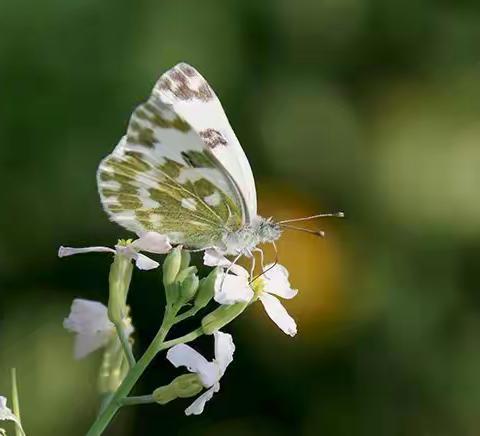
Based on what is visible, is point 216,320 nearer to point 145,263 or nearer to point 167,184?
point 145,263

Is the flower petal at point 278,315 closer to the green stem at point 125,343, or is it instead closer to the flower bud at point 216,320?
the flower bud at point 216,320

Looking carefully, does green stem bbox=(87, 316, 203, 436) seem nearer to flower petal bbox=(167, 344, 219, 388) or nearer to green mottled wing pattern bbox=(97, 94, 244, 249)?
flower petal bbox=(167, 344, 219, 388)

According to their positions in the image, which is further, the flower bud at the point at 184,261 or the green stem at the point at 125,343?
the flower bud at the point at 184,261

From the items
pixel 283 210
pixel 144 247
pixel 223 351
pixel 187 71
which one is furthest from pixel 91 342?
pixel 283 210

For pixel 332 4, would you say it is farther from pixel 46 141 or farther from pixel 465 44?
pixel 46 141

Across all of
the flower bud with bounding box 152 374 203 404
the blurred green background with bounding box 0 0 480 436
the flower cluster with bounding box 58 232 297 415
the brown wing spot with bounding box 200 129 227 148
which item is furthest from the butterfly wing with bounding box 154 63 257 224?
the blurred green background with bounding box 0 0 480 436

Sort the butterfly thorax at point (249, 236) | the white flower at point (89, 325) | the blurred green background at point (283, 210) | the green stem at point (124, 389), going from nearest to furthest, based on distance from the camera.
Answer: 1. the green stem at point (124, 389)
2. the white flower at point (89, 325)
3. the butterfly thorax at point (249, 236)
4. the blurred green background at point (283, 210)

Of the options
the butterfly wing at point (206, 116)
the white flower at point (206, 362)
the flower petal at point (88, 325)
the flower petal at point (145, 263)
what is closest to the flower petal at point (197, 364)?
the white flower at point (206, 362)

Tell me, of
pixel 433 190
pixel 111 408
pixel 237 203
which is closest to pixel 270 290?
Answer: pixel 237 203
